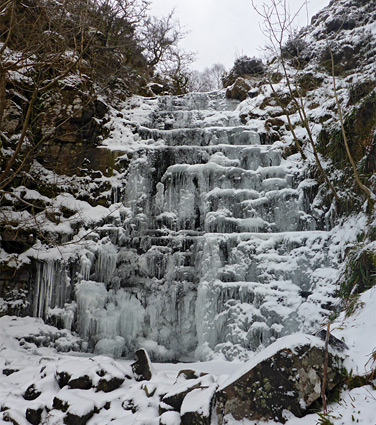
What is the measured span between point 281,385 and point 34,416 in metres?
2.67

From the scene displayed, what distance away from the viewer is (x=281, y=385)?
296cm

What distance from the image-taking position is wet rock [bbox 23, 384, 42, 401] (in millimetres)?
4148

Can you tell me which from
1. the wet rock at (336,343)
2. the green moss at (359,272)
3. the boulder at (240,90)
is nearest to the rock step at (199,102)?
the boulder at (240,90)

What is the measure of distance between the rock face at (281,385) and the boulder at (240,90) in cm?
898

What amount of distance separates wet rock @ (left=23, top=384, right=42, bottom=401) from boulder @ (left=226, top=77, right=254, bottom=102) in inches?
359

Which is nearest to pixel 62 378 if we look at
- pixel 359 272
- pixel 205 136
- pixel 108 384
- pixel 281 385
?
pixel 108 384

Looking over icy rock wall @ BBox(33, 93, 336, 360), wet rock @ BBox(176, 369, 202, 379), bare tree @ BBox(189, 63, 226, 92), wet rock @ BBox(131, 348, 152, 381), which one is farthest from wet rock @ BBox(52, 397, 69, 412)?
bare tree @ BBox(189, 63, 226, 92)

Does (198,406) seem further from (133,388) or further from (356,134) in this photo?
(356,134)

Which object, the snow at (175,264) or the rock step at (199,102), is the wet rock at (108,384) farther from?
the rock step at (199,102)

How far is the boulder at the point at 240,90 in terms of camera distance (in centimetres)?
1084

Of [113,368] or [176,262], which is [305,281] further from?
[113,368]

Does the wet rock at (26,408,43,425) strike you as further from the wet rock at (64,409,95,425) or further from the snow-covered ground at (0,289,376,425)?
the wet rock at (64,409,95,425)

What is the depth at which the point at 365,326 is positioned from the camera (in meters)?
3.33

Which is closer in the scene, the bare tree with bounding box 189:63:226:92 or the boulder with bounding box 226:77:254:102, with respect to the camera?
the boulder with bounding box 226:77:254:102
